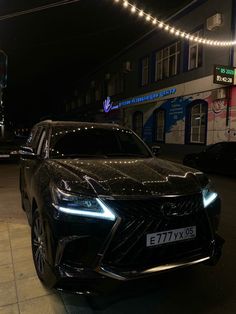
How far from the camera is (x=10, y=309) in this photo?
284 cm

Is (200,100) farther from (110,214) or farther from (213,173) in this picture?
(110,214)

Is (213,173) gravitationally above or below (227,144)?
below

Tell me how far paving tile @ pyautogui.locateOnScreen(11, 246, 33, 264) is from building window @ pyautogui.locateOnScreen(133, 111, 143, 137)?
66.7 feet

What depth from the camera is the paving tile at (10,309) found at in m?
2.79

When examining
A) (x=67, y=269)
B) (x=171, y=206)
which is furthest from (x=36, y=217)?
(x=171, y=206)

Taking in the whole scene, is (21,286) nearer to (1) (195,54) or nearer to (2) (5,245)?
(2) (5,245)

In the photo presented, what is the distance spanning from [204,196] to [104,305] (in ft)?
4.77

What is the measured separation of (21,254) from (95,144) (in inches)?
71.7

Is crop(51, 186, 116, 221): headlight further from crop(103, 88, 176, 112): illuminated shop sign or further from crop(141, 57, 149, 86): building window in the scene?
crop(141, 57, 149, 86): building window

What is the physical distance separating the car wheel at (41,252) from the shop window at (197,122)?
48.8 ft

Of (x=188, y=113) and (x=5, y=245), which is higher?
(x=188, y=113)

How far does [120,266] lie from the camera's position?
2596 millimetres

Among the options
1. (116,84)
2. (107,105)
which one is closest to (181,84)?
(116,84)

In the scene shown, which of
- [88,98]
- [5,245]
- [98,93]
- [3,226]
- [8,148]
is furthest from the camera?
[88,98]
